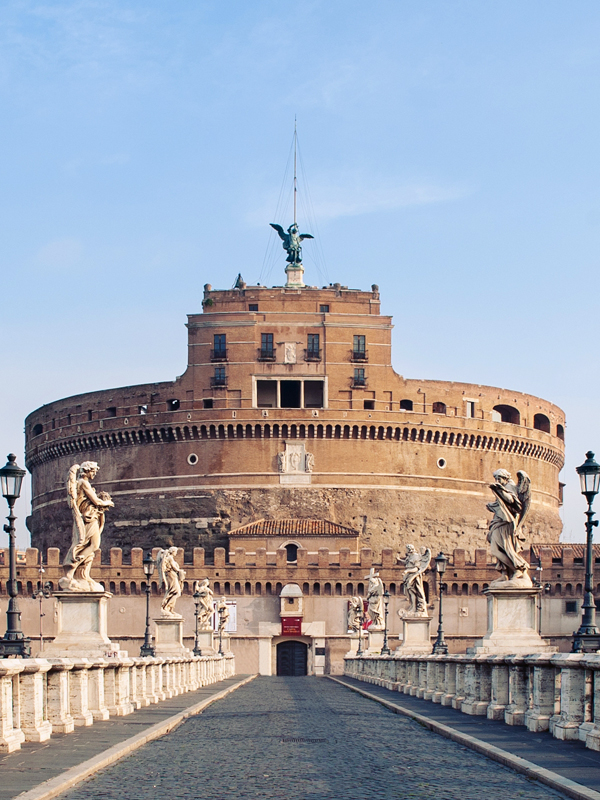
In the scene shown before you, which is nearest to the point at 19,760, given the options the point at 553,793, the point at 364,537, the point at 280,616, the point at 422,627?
the point at 553,793

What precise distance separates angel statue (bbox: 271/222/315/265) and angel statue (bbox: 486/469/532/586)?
63.4 m

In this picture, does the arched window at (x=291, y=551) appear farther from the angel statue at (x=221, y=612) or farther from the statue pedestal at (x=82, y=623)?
the statue pedestal at (x=82, y=623)

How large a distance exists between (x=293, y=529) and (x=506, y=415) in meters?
17.9

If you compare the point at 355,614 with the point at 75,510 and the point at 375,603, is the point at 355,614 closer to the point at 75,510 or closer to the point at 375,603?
the point at 375,603

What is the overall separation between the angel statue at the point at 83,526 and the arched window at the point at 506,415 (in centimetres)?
5952

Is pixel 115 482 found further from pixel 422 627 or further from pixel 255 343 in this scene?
pixel 422 627

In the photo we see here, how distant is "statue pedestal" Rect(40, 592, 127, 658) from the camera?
1496 cm

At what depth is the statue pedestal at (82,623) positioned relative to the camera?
15.0m

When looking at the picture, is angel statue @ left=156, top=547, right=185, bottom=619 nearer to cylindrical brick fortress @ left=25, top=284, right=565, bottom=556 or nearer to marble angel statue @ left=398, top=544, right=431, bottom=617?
marble angel statue @ left=398, top=544, right=431, bottom=617

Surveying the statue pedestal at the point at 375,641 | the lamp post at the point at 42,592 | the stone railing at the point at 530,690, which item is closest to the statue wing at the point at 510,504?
the stone railing at the point at 530,690

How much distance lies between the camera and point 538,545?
70062mm

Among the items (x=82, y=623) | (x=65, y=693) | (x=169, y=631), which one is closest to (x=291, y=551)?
(x=169, y=631)

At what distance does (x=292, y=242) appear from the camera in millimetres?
79188

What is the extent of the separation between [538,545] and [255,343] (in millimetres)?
19153
